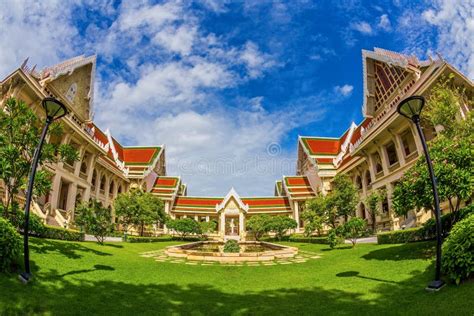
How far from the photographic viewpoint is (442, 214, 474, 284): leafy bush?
527cm

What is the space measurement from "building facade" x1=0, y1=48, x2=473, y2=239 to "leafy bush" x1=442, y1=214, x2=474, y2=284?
38.5ft

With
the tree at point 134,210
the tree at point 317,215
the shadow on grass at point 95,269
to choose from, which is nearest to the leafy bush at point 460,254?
the shadow on grass at point 95,269

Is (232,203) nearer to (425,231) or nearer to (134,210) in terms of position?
(134,210)

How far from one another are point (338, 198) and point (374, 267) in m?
11.2

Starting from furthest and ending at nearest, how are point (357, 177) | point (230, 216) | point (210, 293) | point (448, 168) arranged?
point (230, 216) < point (357, 177) < point (448, 168) < point (210, 293)

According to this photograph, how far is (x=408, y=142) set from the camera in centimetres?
2194

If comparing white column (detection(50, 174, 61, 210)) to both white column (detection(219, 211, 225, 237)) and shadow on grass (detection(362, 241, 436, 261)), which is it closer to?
white column (detection(219, 211, 225, 237))

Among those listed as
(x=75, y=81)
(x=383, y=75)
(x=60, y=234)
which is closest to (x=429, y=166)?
(x=60, y=234)

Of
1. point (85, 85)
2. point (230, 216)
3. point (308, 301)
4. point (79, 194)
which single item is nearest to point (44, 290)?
point (308, 301)

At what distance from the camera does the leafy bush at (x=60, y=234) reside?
46.0 ft

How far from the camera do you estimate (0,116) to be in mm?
9523

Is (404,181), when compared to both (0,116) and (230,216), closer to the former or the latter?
(0,116)

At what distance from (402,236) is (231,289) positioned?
9.52m

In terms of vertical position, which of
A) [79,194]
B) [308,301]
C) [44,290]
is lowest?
[308,301]
